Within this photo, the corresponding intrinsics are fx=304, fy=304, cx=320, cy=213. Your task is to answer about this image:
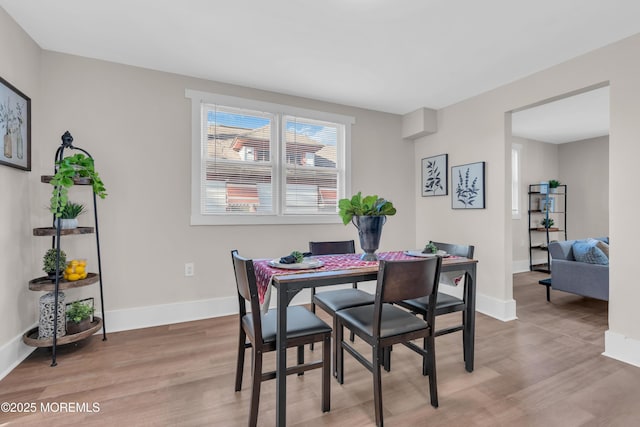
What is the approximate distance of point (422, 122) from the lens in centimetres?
385

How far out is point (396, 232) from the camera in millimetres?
4129

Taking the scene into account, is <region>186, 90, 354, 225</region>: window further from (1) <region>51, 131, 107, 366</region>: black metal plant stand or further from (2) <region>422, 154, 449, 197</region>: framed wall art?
(2) <region>422, 154, 449, 197</region>: framed wall art

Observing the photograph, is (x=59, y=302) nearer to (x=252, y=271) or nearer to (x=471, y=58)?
(x=252, y=271)

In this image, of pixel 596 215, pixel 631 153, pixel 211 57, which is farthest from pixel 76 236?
pixel 596 215

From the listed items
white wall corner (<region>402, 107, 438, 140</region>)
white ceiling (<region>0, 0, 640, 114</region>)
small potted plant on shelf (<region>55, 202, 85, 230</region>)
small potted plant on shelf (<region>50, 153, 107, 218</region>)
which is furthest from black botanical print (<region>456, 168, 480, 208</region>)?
small potted plant on shelf (<region>55, 202, 85, 230</region>)

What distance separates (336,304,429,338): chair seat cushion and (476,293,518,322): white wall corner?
1896mm

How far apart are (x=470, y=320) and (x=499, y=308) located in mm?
1410

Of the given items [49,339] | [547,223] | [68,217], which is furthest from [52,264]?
[547,223]

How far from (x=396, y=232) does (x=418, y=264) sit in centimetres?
259

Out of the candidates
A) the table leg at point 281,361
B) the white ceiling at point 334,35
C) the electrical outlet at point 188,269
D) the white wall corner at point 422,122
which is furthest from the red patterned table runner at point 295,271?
the white wall corner at point 422,122

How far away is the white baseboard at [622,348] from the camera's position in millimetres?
2197

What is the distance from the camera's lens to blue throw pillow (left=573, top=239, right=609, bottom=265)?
334 centimetres

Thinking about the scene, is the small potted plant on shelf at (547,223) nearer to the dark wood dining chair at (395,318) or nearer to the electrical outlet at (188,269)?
the dark wood dining chair at (395,318)

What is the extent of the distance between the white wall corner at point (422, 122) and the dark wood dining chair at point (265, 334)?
3017mm
